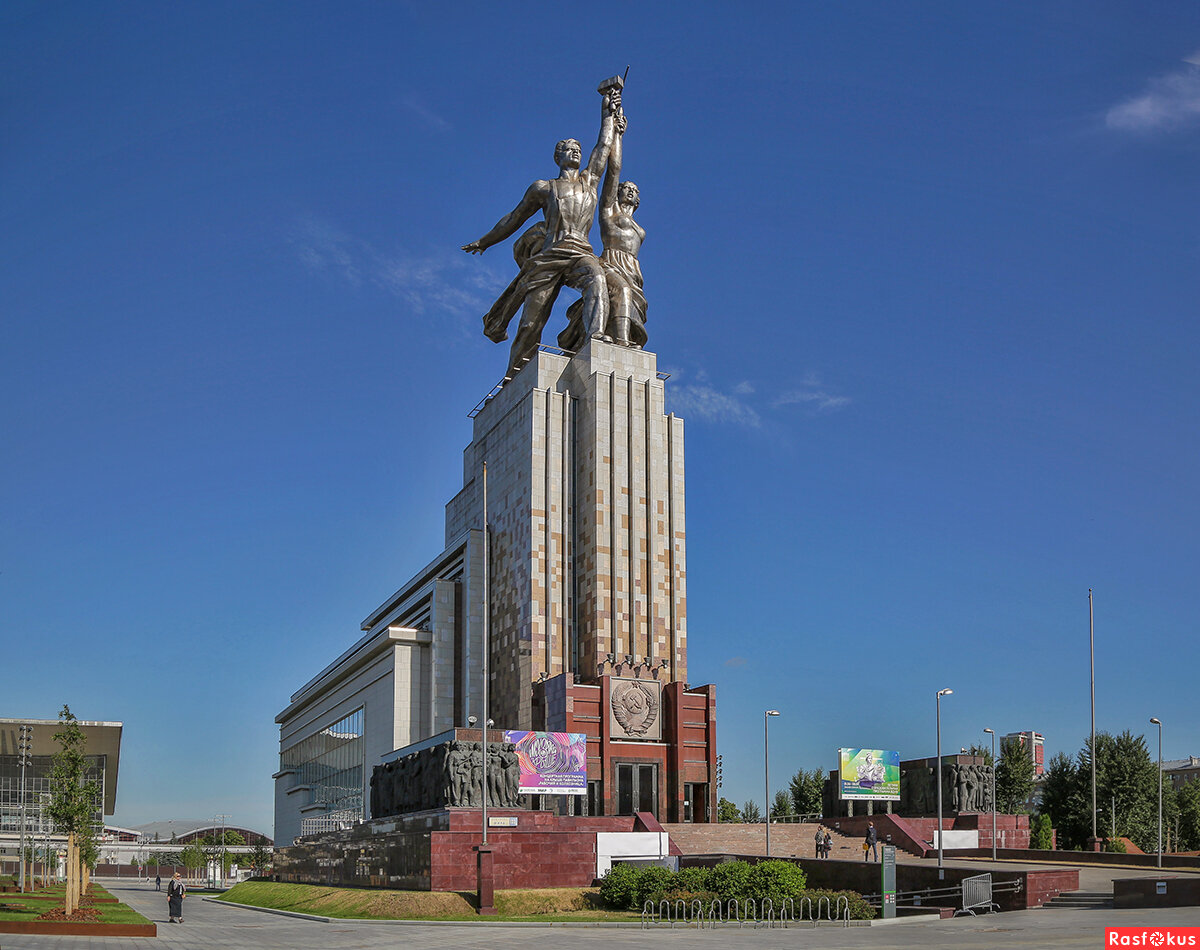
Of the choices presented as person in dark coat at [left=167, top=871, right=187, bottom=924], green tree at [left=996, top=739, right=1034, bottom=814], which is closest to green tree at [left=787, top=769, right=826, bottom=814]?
green tree at [left=996, top=739, right=1034, bottom=814]

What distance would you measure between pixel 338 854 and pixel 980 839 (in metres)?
29.0

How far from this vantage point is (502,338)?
7769 centimetres

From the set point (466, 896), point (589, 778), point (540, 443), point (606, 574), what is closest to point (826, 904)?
point (466, 896)

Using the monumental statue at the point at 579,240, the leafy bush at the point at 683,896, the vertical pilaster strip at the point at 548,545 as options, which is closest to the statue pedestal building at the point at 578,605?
the vertical pilaster strip at the point at 548,545

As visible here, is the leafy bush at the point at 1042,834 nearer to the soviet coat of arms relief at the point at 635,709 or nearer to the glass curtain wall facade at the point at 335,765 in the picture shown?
the soviet coat of arms relief at the point at 635,709

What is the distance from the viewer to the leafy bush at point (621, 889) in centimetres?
3612

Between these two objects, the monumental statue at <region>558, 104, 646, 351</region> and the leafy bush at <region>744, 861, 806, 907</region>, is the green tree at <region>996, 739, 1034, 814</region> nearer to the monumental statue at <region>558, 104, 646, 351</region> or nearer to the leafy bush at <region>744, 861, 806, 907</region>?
the monumental statue at <region>558, 104, 646, 351</region>

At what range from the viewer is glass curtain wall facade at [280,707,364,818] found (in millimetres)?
77938

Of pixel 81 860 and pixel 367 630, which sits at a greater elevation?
pixel 367 630

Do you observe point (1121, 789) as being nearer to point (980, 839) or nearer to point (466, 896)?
point (980, 839)

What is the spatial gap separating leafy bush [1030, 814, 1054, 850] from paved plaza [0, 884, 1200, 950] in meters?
33.8

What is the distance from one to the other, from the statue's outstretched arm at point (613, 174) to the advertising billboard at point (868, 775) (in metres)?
33.7

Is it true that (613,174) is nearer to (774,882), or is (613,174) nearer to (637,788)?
(637,788)

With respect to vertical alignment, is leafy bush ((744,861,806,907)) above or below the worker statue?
below
